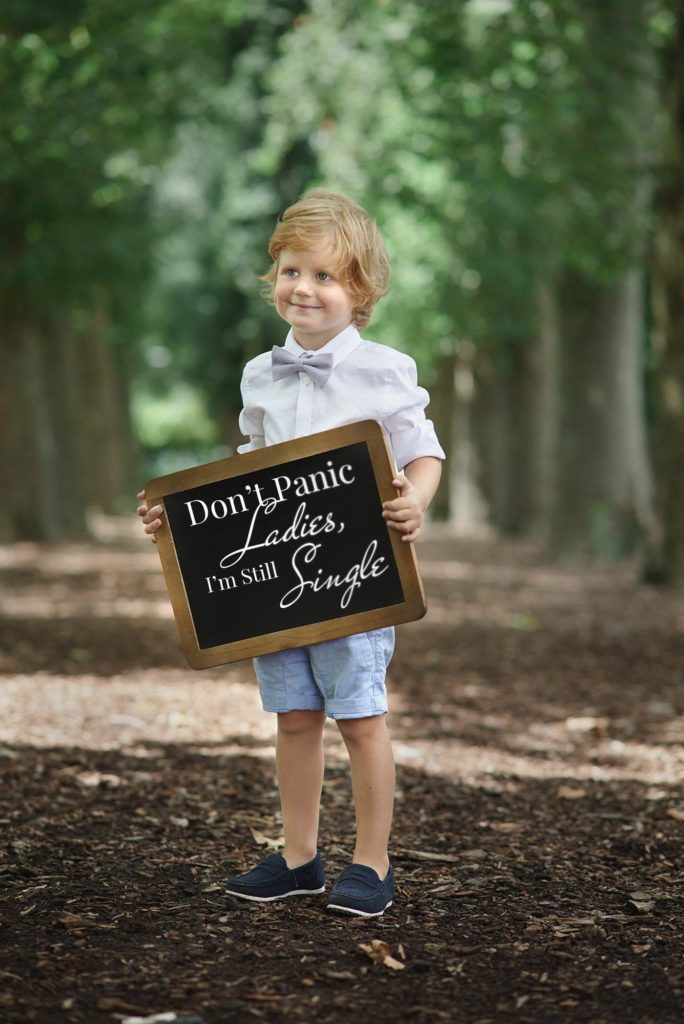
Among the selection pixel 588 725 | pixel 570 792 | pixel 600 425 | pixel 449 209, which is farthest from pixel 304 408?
pixel 449 209

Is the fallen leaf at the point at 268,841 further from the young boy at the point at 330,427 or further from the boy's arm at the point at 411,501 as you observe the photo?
the boy's arm at the point at 411,501

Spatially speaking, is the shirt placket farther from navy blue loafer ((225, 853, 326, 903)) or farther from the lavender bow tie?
navy blue loafer ((225, 853, 326, 903))

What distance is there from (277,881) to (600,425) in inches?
493

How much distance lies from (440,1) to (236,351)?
21.0m

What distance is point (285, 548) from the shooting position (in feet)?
12.5

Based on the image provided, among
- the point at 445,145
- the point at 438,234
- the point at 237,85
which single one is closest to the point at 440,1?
the point at 445,145

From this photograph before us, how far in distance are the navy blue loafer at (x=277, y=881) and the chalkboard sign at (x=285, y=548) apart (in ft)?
1.98

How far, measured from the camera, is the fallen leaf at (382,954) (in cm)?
323

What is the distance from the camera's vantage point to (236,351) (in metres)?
33.2

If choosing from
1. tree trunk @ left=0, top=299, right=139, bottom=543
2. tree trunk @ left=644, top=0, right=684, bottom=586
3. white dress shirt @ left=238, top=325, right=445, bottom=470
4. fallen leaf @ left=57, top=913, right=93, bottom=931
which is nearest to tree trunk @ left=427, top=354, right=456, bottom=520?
tree trunk @ left=0, top=299, right=139, bottom=543

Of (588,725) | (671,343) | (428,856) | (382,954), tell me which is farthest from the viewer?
(671,343)

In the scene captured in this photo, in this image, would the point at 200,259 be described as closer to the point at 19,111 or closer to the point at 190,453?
the point at 190,453

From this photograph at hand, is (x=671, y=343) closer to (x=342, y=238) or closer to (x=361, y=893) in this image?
(x=342, y=238)

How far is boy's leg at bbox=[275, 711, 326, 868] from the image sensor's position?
12.4ft
